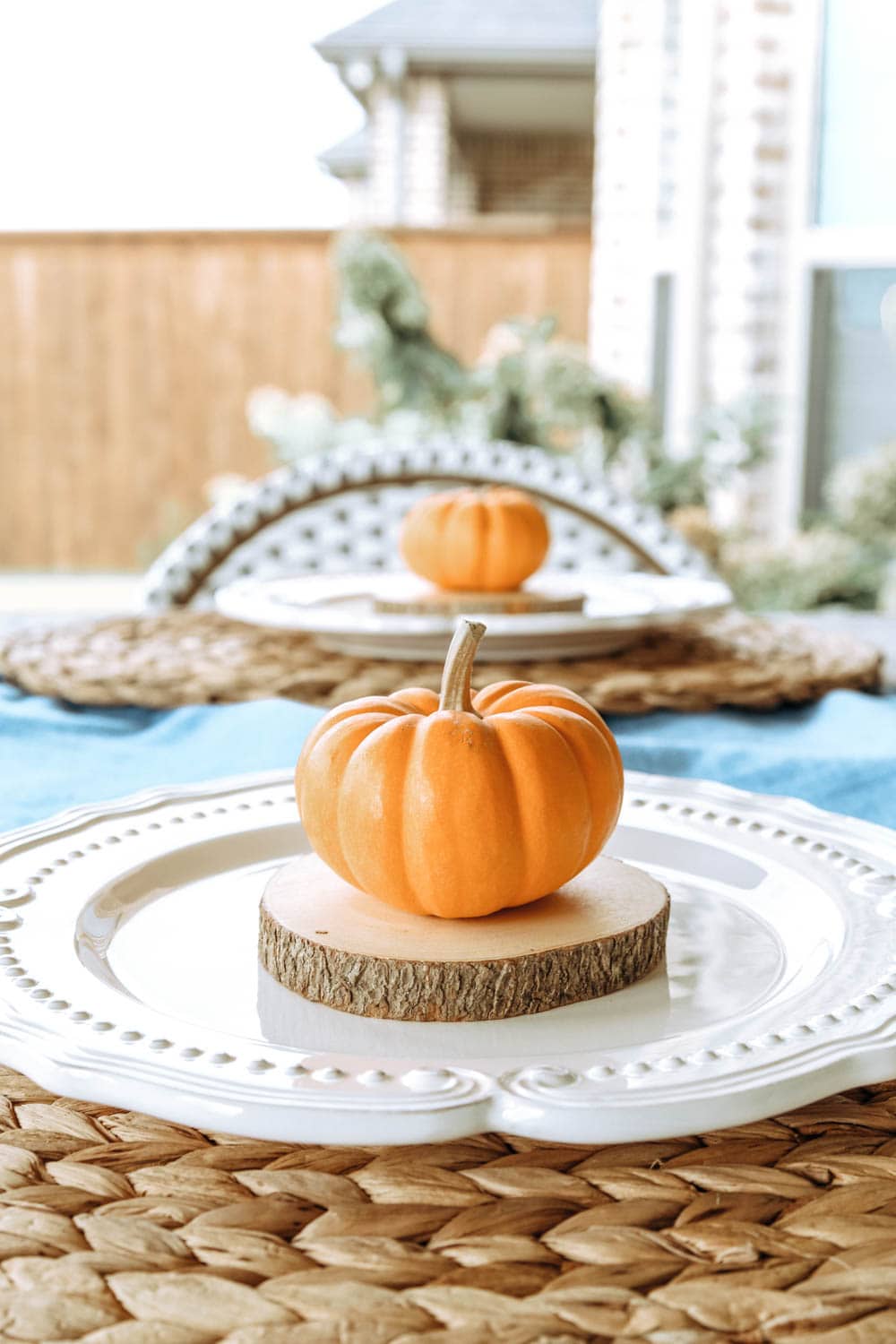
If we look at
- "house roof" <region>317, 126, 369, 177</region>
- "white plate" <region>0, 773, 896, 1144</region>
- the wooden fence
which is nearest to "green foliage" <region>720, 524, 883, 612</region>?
the wooden fence

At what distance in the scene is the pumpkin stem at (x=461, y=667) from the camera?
2.13 feet

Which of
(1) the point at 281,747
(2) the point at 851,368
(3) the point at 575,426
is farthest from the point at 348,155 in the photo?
(1) the point at 281,747

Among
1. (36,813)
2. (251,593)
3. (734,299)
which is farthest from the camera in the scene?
(734,299)

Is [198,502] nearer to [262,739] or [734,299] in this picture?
[734,299]

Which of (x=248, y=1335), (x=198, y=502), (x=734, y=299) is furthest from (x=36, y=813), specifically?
(x=198, y=502)

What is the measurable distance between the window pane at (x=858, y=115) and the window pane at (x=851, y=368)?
22cm

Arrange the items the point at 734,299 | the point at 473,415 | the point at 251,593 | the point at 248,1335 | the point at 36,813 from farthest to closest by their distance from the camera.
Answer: the point at 473,415, the point at 734,299, the point at 251,593, the point at 36,813, the point at 248,1335

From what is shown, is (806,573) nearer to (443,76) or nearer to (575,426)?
(575,426)

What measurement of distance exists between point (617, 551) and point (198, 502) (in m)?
5.21

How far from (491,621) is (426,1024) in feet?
3.06

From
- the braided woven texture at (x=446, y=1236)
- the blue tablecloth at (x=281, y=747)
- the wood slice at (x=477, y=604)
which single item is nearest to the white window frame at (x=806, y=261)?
the wood slice at (x=477, y=604)

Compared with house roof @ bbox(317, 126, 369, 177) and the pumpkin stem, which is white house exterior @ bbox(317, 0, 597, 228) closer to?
house roof @ bbox(317, 126, 369, 177)

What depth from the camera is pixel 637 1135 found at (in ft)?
1.44

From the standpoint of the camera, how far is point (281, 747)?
48.3 inches
